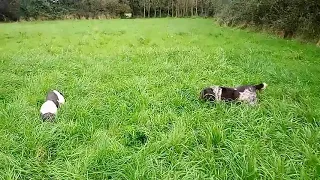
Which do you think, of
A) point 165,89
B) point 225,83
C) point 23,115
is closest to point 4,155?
point 23,115

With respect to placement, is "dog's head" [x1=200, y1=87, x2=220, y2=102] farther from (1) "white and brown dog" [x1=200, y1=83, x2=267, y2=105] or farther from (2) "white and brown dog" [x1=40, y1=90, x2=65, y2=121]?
(2) "white and brown dog" [x1=40, y1=90, x2=65, y2=121]

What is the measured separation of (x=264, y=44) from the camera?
13.4m

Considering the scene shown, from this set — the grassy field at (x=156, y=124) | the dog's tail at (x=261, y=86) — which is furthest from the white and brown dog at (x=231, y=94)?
the dog's tail at (x=261, y=86)

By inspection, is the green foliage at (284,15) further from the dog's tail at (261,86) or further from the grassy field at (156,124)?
the dog's tail at (261,86)

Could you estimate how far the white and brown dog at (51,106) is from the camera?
16.6ft

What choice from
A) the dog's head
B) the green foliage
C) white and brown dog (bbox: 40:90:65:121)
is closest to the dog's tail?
the dog's head

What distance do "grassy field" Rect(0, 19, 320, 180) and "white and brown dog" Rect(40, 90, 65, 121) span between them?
0.12m

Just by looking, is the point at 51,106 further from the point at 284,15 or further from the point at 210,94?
the point at 284,15

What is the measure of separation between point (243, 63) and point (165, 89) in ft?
12.0

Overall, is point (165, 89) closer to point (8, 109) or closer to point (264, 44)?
point (8, 109)

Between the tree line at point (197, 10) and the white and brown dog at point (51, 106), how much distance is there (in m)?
12.0

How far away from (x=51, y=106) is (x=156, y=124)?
1819 mm

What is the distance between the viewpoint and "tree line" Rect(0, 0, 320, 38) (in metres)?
14.5

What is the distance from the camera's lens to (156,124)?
494 cm
